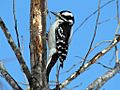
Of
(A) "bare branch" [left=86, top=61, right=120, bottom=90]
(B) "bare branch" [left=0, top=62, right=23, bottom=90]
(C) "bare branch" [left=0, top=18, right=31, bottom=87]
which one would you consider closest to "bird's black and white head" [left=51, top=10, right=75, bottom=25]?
(A) "bare branch" [left=86, top=61, right=120, bottom=90]

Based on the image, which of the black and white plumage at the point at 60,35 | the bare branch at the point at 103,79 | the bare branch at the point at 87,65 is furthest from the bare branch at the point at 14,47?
the black and white plumage at the point at 60,35

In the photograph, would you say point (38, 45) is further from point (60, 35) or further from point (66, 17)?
point (66, 17)

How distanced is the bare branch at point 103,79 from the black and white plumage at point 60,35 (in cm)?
164

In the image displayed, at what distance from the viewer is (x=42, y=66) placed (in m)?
3.49

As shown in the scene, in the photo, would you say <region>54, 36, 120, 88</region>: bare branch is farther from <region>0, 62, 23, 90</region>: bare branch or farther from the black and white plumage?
the black and white plumage

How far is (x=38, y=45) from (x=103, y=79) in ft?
2.36

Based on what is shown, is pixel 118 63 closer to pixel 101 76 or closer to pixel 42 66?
pixel 101 76

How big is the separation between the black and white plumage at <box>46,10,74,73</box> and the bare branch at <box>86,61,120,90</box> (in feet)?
5.38

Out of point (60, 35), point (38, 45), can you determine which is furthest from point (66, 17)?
point (38, 45)

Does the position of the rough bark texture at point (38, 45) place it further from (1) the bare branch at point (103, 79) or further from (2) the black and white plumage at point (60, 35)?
(2) the black and white plumage at point (60, 35)

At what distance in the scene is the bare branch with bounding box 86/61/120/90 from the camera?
141 inches

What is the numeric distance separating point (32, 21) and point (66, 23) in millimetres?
2344

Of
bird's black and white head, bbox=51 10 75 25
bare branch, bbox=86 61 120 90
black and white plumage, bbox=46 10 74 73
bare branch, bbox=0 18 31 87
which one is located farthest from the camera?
bird's black and white head, bbox=51 10 75 25

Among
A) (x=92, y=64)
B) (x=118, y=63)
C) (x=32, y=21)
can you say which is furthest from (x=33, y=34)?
(x=118, y=63)
